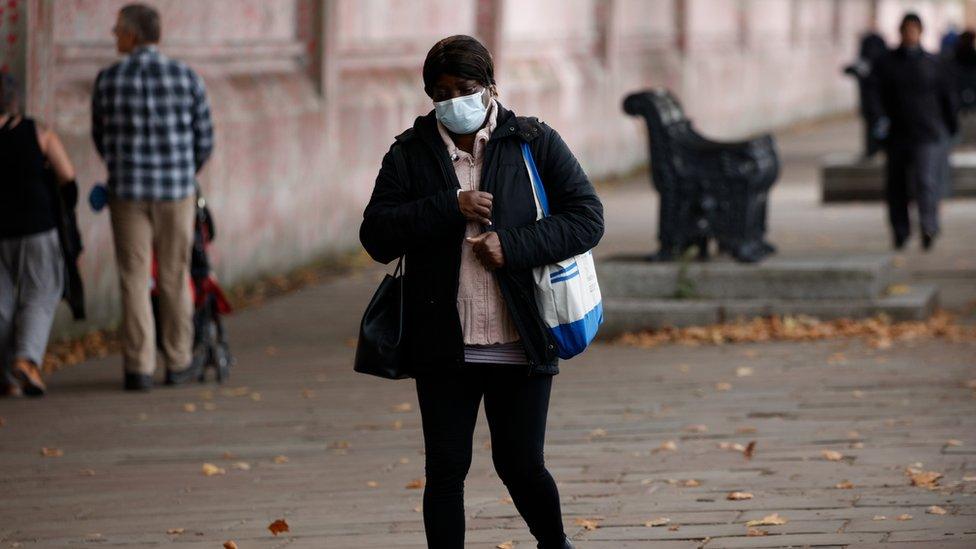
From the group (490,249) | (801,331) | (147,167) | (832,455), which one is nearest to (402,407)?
(147,167)

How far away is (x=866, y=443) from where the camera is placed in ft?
24.7

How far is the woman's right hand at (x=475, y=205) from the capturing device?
4.90 m

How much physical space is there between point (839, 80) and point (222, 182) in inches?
1109

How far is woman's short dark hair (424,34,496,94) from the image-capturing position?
488 cm

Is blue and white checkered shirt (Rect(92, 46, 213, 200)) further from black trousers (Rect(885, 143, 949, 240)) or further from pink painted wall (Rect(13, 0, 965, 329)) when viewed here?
black trousers (Rect(885, 143, 949, 240))

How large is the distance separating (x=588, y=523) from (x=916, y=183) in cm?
904

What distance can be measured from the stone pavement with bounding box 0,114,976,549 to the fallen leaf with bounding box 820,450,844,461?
0.8 inches

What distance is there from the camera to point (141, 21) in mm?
9391

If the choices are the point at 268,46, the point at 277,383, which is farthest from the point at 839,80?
the point at 277,383

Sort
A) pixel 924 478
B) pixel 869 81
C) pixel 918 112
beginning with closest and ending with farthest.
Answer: pixel 924 478 → pixel 918 112 → pixel 869 81

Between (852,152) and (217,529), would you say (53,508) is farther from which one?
(852,152)

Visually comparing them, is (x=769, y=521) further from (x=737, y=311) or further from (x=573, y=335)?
(x=737, y=311)

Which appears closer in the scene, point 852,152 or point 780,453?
point 780,453

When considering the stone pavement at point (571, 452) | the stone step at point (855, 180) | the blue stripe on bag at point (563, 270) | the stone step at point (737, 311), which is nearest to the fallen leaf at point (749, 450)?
the stone pavement at point (571, 452)
